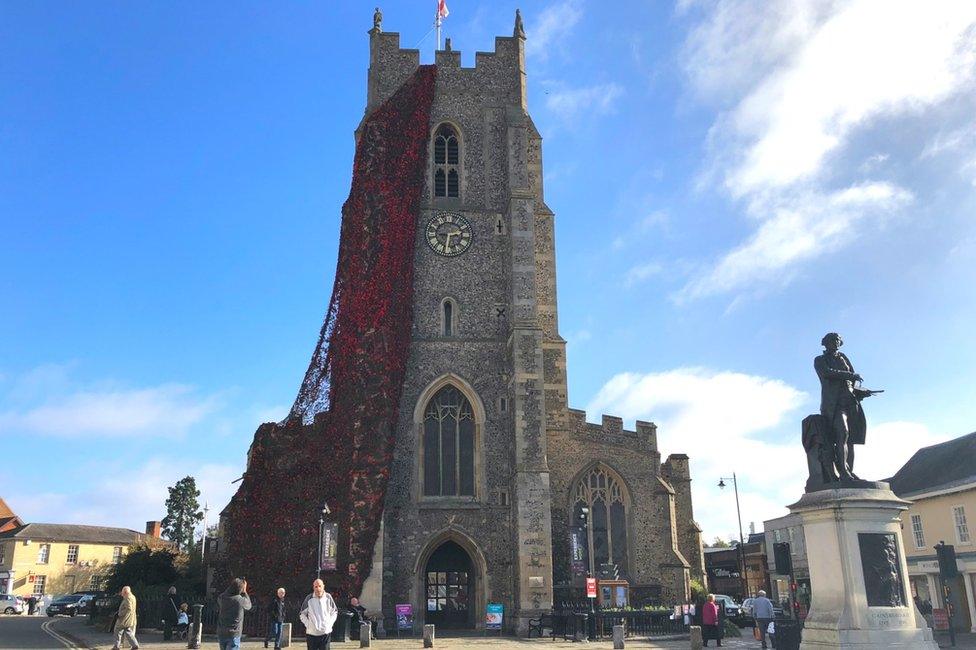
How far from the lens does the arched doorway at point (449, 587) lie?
27.6m

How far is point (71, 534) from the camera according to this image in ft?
185

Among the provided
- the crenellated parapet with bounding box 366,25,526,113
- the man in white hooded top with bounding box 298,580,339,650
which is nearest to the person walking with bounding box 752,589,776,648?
the man in white hooded top with bounding box 298,580,339,650

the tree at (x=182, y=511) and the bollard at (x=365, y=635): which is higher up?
the tree at (x=182, y=511)

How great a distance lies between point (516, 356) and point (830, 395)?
1609cm

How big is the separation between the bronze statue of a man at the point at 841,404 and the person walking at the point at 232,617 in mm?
9096

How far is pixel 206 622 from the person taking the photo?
24.1 meters

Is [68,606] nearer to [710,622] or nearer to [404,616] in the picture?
[404,616]

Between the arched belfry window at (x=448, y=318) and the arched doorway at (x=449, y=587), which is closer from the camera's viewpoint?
the arched doorway at (x=449, y=587)

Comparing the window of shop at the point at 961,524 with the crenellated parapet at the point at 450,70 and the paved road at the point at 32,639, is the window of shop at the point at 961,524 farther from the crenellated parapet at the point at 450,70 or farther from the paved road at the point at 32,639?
the paved road at the point at 32,639

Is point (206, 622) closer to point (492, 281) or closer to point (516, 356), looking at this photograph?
point (516, 356)

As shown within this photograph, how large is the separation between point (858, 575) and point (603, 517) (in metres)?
20.0

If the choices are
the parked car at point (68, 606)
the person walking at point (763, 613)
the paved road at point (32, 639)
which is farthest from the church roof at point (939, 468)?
the parked car at point (68, 606)

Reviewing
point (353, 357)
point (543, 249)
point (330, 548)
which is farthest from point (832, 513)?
point (543, 249)

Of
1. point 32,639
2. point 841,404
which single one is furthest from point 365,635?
point 841,404
